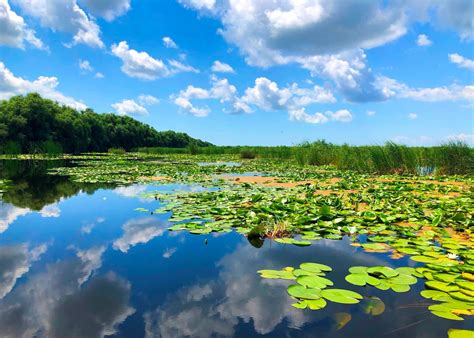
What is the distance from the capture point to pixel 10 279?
10.0 feet

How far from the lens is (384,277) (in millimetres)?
2930

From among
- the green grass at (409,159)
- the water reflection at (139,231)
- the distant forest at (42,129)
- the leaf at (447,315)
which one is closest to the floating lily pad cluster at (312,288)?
the leaf at (447,315)

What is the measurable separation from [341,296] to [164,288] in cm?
138

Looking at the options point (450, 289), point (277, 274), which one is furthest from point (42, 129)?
point (450, 289)

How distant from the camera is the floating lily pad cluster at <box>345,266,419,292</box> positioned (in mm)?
2773

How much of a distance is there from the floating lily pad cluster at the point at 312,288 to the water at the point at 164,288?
7 centimetres

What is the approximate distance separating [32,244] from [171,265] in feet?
6.42

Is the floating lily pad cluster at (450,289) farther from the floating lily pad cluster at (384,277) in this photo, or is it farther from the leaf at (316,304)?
the leaf at (316,304)

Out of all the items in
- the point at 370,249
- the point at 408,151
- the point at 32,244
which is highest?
the point at 408,151

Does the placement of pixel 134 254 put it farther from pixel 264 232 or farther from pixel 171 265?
pixel 264 232

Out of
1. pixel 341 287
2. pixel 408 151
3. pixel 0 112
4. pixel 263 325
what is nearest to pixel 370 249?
pixel 341 287

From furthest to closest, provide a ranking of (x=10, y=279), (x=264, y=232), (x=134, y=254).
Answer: (x=264, y=232), (x=134, y=254), (x=10, y=279)

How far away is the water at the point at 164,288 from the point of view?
87.1 inches

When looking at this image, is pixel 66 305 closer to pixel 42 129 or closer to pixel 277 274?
pixel 277 274
